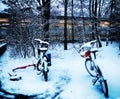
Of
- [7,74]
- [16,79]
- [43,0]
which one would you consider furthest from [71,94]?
[43,0]

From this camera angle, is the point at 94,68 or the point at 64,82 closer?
the point at 94,68

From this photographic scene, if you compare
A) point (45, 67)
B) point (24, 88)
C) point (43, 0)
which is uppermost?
point (43, 0)

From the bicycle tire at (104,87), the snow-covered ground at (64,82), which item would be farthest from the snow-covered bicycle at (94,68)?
A: the snow-covered ground at (64,82)

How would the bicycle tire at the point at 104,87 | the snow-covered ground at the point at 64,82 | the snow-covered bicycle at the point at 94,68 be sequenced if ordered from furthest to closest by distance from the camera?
the snow-covered ground at the point at 64,82
the snow-covered bicycle at the point at 94,68
the bicycle tire at the point at 104,87

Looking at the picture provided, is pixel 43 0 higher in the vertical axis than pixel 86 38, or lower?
higher

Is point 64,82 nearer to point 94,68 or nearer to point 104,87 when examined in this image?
point 94,68

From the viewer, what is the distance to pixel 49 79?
8.11 meters

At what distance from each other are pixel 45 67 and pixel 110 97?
99.0 inches

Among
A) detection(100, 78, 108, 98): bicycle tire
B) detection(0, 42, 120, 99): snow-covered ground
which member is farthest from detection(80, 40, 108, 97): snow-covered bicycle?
detection(0, 42, 120, 99): snow-covered ground

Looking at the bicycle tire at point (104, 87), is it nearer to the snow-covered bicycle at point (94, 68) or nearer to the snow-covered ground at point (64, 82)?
the snow-covered bicycle at point (94, 68)

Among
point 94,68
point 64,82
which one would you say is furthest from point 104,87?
point 64,82

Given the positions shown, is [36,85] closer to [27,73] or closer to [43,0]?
[27,73]

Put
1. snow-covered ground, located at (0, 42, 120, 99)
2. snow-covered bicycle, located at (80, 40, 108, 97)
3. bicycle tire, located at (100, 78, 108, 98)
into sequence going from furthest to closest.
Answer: snow-covered ground, located at (0, 42, 120, 99) → snow-covered bicycle, located at (80, 40, 108, 97) → bicycle tire, located at (100, 78, 108, 98)

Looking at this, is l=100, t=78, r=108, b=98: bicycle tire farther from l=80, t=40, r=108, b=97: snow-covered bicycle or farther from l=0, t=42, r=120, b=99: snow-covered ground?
l=0, t=42, r=120, b=99: snow-covered ground
